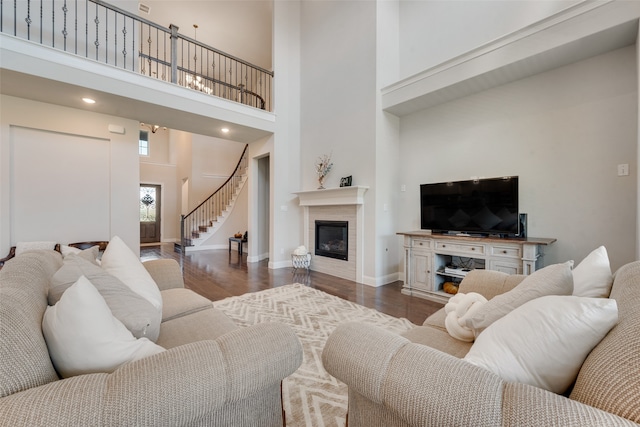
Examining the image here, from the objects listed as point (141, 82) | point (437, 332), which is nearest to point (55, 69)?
point (141, 82)

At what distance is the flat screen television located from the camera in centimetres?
306

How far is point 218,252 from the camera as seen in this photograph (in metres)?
7.41

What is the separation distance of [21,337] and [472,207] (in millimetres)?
3771

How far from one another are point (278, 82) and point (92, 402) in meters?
5.76

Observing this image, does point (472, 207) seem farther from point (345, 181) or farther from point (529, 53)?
point (345, 181)

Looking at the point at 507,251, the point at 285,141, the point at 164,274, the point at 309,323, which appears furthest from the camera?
the point at 285,141

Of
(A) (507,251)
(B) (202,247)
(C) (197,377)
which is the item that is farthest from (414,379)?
(B) (202,247)

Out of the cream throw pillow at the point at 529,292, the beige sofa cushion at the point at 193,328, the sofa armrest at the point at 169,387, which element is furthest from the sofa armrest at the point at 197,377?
the cream throw pillow at the point at 529,292

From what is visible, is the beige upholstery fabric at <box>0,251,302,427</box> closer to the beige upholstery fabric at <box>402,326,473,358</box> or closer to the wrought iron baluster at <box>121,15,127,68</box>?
the beige upholstery fabric at <box>402,326,473,358</box>

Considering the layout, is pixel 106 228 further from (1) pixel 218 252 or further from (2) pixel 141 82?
(1) pixel 218 252

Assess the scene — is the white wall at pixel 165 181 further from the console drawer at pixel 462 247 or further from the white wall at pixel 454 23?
the console drawer at pixel 462 247

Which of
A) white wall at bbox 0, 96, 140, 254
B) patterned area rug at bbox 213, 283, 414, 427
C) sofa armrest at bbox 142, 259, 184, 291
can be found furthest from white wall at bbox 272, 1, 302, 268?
sofa armrest at bbox 142, 259, 184, 291

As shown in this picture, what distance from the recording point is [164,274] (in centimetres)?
229

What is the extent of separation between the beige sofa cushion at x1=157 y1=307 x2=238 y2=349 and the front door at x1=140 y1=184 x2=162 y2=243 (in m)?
9.09
